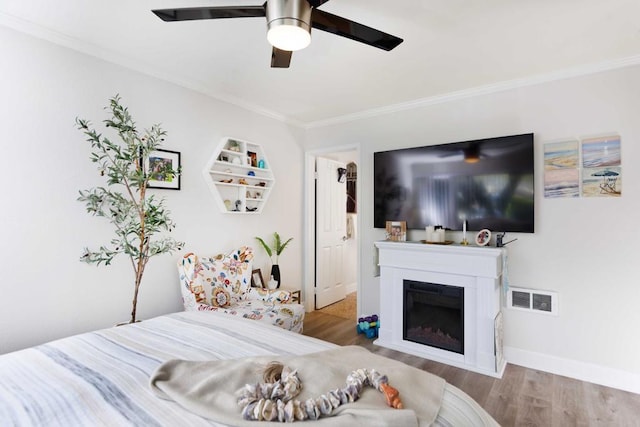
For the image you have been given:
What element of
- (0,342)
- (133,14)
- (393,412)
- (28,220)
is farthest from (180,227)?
(393,412)

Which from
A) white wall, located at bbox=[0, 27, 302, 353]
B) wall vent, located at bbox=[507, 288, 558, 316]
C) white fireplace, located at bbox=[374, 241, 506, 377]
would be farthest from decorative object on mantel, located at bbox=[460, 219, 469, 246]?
white wall, located at bbox=[0, 27, 302, 353]

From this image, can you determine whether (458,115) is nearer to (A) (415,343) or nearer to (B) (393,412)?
(A) (415,343)

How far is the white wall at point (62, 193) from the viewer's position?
6.48 feet

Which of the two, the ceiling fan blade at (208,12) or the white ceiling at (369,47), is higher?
the white ceiling at (369,47)

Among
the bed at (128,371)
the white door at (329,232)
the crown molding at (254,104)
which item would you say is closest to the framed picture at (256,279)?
the white door at (329,232)

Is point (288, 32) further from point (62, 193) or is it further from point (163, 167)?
point (62, 193)

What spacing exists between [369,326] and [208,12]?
10.3ft

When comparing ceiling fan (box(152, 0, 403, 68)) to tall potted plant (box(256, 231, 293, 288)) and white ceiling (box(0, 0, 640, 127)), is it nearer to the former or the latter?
white ceiling (box(0, 0, 640, 127))

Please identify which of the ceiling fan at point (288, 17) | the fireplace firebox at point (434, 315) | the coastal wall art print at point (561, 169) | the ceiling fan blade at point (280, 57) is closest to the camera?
the ceiling fan at point (288, 17)

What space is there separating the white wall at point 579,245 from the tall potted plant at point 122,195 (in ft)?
9.66

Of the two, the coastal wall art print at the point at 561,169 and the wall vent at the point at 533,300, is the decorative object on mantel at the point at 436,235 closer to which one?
the wall vent at the point at 533,300

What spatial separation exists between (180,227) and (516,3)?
2973 millimetres

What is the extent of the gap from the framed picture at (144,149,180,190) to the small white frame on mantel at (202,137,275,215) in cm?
30

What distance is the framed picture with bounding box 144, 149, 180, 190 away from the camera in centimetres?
258
